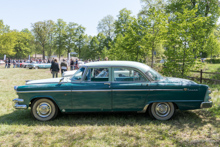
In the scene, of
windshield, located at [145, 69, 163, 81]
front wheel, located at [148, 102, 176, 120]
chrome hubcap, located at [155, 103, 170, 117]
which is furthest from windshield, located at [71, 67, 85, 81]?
chrome hubcap, located at [155, 103, 170, 117]

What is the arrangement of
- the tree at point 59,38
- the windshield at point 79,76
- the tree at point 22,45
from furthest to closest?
the tree at point 22,45 → the tree at point 59,38 → the windshield at point 79,76

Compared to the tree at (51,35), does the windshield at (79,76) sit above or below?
below

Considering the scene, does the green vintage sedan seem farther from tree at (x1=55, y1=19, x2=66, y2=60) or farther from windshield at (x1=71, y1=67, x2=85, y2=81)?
tree at (x1=55, y1=19, x2=66, y2=60)

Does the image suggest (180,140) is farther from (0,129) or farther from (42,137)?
(0,129)

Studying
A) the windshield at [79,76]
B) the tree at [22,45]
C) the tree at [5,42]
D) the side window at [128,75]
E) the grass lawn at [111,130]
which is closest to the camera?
the grass lawn at [111,130]

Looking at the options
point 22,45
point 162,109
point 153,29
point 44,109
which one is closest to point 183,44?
point 162,109

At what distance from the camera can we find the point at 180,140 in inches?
160

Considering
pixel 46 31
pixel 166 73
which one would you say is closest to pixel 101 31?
pixel 46 31

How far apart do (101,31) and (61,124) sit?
6149 cm

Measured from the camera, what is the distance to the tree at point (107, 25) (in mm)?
63125

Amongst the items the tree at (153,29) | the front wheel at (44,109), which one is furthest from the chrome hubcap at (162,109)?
the tree at (153,29)

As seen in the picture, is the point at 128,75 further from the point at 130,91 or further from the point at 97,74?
the point at 97,74

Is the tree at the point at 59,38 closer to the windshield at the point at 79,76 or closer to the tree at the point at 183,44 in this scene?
the tree at the point at 183,44

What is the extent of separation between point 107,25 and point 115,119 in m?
60.7
